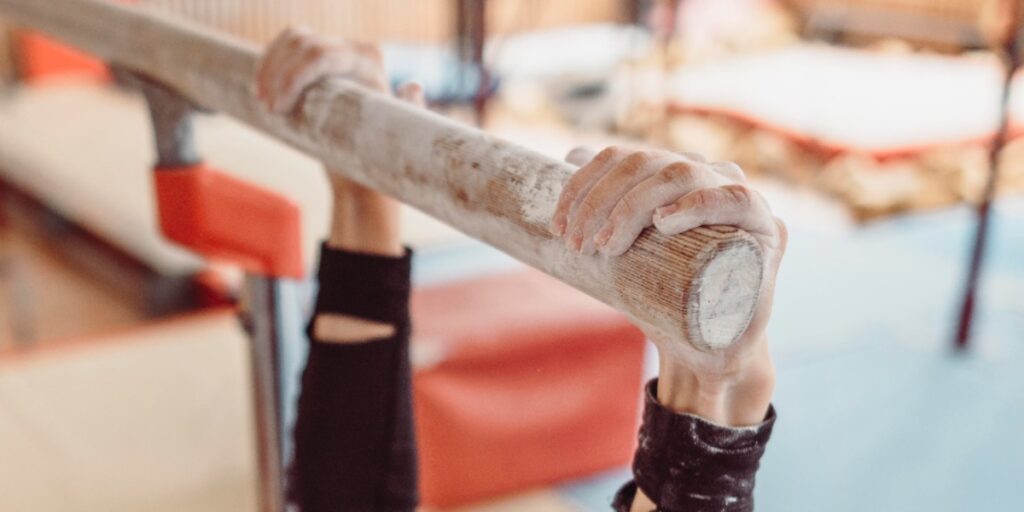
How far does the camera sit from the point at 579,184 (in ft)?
1.50

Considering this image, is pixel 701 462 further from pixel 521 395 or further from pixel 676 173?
pixel 521 395

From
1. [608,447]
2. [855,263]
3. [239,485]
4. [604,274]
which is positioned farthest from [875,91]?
[604,274]

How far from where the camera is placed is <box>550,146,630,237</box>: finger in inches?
17.8

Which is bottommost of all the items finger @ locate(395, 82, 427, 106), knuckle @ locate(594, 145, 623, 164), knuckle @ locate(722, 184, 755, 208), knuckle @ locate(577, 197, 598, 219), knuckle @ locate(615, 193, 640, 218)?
finger @ locate(395, 82, 427, 106)

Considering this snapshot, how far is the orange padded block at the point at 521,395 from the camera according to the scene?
1650 millimetres

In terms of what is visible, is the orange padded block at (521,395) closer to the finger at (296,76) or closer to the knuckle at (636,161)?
the finger at (296,76)

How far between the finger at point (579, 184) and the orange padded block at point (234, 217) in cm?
50

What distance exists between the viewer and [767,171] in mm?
4480

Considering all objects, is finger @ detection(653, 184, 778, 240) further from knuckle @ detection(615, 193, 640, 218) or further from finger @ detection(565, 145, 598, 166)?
finger @ detection(565, 145, 598, 166)

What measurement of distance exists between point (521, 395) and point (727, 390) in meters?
1.14

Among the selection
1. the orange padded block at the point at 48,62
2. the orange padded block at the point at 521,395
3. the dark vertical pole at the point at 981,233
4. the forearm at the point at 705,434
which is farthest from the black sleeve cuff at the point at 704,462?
the orange padded block at the point at 48,62

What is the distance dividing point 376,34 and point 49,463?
4874mm

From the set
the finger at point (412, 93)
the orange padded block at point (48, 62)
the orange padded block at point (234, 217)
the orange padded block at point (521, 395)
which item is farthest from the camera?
the orange padded block at point (48, 62)

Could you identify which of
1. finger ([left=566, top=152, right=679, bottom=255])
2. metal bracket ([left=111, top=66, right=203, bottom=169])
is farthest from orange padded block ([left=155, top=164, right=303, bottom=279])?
finger ([left=566, top=152, right=679, bottom=255])
